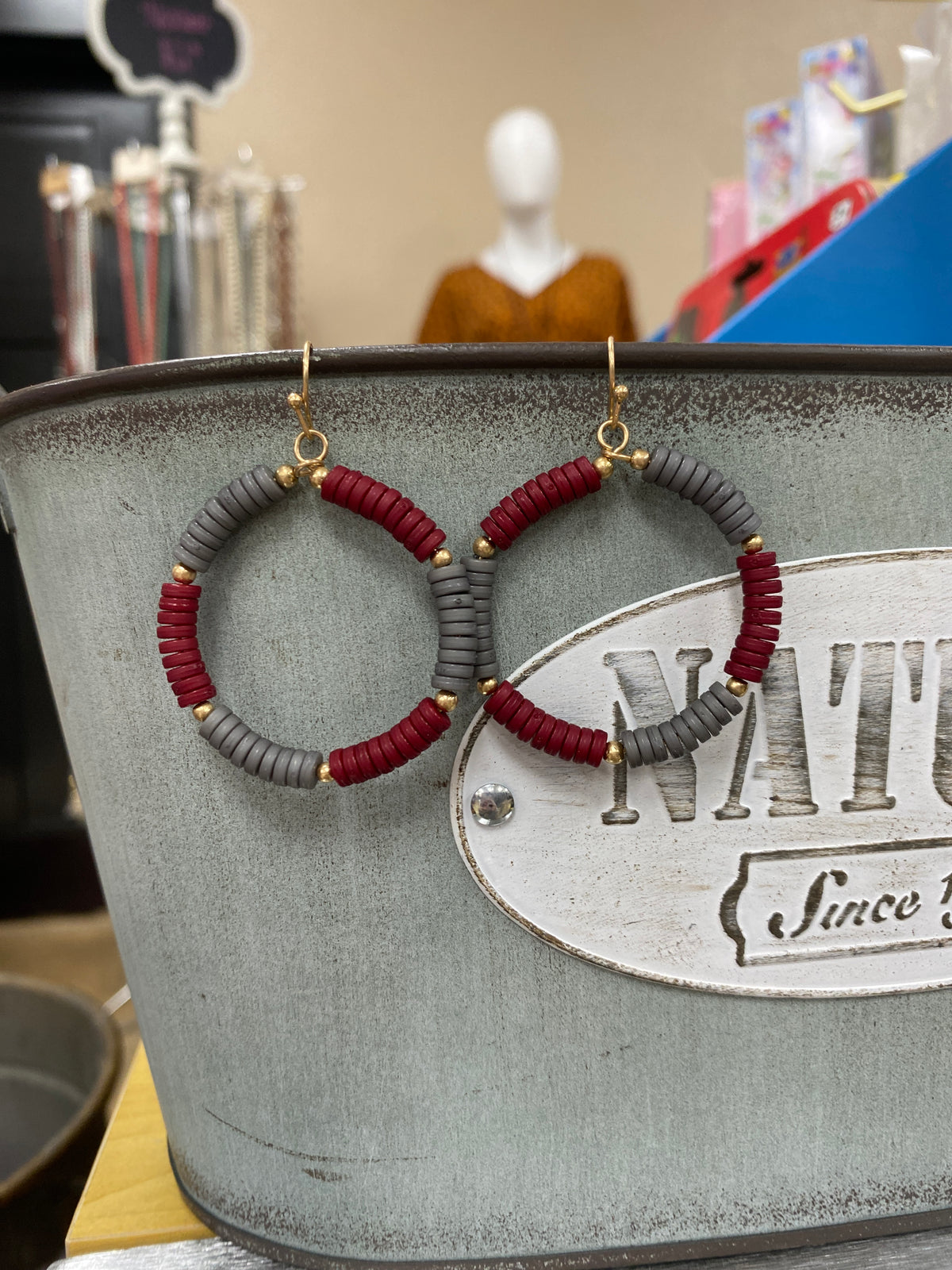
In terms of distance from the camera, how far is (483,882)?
17.5 inches

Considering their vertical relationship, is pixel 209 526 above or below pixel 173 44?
below

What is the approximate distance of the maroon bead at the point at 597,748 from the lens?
408mm

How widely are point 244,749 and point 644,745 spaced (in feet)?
0.61

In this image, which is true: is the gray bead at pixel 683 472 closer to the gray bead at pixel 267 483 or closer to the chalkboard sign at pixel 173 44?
the gray bead at pixel 267 483

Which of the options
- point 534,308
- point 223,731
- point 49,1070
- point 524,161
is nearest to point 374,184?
point 524,161

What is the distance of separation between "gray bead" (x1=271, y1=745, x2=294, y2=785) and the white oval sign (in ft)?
0.27

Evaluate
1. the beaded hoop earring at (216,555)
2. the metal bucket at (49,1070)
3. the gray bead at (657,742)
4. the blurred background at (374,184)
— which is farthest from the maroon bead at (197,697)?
the metal bucket at (49,1070)

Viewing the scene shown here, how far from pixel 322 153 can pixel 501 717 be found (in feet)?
6.69

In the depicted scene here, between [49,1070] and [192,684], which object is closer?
[192,684]

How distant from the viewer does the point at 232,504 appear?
39 cm

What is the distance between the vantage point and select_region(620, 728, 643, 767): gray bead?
0.41 metres

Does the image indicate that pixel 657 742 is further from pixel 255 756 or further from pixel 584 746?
pixel 255 756

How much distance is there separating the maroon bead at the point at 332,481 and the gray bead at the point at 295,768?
0.12m

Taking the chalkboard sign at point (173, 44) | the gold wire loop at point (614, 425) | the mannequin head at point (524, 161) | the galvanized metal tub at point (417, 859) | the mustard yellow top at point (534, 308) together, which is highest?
the chalkboard sign at point (173, 44)
